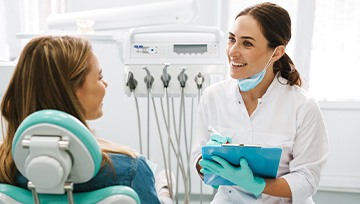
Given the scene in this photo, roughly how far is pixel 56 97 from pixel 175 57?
3.37ft

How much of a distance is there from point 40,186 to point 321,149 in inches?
42.1

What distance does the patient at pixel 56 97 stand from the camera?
0.87 m

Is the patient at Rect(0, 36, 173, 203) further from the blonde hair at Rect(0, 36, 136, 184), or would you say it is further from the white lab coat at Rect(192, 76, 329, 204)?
the white lab coat at Rect(192, 76, 329, 204)

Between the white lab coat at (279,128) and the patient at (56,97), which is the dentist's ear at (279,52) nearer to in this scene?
the white lab coat at (279,128)

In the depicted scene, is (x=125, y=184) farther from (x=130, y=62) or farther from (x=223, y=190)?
(x=130, y=62)

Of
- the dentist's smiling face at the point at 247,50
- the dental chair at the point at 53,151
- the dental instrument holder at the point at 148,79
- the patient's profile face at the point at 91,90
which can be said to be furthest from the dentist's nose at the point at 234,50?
the dental chair at the point at 53,151

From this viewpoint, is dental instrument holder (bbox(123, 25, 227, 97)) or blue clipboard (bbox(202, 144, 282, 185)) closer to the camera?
blue clipboard (bbox(202, 144, 282, 185))

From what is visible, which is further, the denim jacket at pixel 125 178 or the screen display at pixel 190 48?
the screen display at pixel 190 48

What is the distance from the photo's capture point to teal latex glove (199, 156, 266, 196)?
4.24 feet

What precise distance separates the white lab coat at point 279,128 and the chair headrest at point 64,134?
2.99ft

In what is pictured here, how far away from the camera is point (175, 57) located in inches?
73.8

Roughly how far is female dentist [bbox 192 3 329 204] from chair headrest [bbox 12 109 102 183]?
28.7 inches

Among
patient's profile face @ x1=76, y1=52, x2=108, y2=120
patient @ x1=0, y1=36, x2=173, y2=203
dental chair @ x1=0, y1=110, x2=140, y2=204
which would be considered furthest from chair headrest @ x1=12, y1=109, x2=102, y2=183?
patient's profile face @ x1=76, y1=52, x2=108, y2=120

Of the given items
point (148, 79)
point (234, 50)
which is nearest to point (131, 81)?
point (148, 79)
